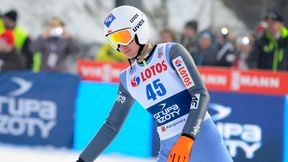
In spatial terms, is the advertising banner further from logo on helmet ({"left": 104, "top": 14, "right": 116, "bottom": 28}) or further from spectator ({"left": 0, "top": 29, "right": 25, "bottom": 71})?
logo on helmet ({"left": 104, "top": 14, "right": 116, "bottom": 28})

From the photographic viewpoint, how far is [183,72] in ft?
14.3

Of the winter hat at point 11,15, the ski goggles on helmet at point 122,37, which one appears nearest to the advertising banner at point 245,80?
the winter hat at point 11,15

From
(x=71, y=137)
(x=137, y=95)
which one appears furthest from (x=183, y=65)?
(x=71, y=137)

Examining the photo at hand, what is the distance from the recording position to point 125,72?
481 centimetres

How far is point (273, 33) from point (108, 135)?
5.71 metres

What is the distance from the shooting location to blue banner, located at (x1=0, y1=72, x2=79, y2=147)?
9773 millimetres

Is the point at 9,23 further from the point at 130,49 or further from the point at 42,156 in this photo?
the point at 130,49

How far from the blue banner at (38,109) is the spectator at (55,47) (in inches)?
40.3

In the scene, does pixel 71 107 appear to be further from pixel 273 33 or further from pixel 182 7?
pixel 182 7

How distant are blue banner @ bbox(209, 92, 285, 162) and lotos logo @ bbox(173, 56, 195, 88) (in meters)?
4.03

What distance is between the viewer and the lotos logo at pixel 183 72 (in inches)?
170

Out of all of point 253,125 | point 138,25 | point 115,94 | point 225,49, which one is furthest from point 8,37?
point 138,25

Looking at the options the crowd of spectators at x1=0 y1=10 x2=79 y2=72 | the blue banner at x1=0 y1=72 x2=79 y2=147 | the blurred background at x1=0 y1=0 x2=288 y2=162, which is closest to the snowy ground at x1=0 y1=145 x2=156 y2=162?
the blurred background at x1=0 y1=0 x2=288 y2=162

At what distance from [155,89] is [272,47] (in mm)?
5711
